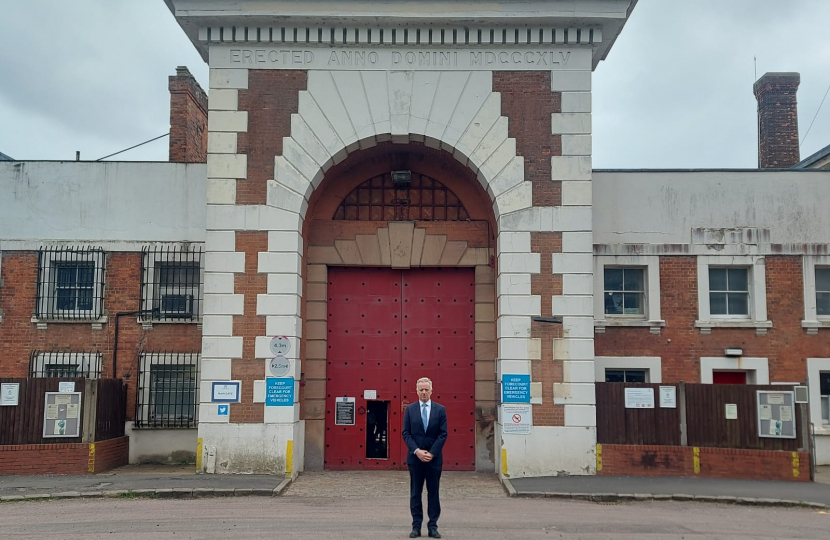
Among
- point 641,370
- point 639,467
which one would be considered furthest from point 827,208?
point 639,467

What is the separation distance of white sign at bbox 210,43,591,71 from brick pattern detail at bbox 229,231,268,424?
11.2 feet

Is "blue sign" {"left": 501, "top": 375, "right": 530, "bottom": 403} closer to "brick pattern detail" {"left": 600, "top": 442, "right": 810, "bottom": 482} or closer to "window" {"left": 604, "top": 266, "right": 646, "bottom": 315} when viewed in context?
"brick pattern detail" {"left": 600, "top": 442, "right": 810, "bottom": 482}

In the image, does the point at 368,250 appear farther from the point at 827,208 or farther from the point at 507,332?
the point at 827,208

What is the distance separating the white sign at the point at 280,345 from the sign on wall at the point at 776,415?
8894 millimetres

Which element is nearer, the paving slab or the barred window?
the paving slab

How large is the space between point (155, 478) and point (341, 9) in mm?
9223

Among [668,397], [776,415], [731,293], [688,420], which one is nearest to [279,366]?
[668,397]

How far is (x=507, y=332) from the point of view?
49.3 ft

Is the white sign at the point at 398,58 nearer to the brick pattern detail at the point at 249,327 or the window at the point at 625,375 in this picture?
the brick pattern detail at the point at 249,327

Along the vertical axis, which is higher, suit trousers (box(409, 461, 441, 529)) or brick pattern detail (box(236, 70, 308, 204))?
brick pattern detail (box(236, 70, 308, 204))

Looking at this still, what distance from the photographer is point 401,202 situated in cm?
1678

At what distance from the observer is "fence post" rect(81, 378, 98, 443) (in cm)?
1505

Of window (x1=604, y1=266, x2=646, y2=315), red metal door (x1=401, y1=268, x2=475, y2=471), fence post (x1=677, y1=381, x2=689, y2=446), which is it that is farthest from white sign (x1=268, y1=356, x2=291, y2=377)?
fence post (x1=677, y1=381, x2=689, y2=446)

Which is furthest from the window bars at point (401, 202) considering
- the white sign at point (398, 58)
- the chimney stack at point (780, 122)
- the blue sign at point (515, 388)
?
the chimney stack at point (780, 122)
